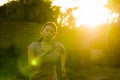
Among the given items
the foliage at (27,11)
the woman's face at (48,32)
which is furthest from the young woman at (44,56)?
the foliage at (27,11)

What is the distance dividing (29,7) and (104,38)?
23.6 ft

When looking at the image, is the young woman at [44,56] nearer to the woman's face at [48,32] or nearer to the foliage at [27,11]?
the woman's face at [48,32]

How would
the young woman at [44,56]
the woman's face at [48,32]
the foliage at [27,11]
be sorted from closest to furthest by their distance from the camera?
1. the young woman at [44,56]
2. the woman's face at [48,32]
3. the foliage at [27,11]

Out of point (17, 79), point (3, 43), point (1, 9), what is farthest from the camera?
point (1, 9)

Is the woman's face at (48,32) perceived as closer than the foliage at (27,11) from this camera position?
Yes

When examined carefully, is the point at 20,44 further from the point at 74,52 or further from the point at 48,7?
the point at 48,7

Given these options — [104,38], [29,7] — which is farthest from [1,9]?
[104,38]

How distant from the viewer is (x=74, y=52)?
24.1 meters

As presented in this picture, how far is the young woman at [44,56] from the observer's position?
15.9ft

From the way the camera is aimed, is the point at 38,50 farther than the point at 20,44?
No

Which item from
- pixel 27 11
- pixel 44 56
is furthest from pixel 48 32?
pixel 27 11

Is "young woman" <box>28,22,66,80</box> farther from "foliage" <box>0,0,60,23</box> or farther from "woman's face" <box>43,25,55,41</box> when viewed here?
"foliage" <box>0,0,60,23</box>

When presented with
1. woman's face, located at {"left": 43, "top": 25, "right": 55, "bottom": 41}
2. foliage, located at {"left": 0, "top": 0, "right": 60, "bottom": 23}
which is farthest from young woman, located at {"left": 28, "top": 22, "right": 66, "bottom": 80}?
foliage, located at {"left": 0, "top": 0, "right": 60, "bottom": 23}

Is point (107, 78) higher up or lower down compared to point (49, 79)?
lower down
